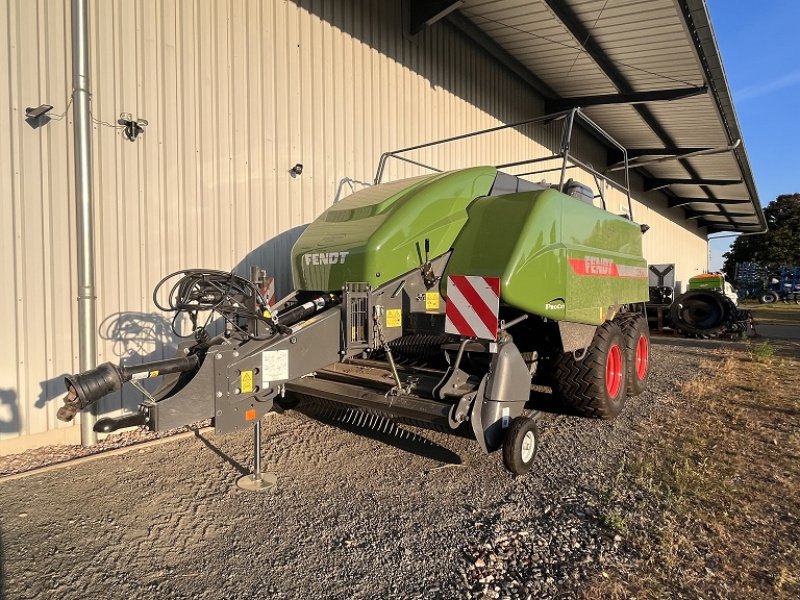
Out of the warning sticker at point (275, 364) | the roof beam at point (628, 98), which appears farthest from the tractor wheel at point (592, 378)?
the roof beam at point (628, 98)

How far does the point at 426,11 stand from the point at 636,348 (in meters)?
5.35

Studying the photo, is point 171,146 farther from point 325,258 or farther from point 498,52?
point 498,52

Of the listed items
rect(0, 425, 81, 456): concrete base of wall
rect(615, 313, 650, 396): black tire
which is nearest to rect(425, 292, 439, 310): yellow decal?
rect(615, 313, 650, 396): black tire

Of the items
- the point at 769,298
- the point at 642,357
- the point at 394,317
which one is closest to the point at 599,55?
the point at 642,357

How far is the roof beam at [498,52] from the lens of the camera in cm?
845

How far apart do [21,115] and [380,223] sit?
293 centimetres

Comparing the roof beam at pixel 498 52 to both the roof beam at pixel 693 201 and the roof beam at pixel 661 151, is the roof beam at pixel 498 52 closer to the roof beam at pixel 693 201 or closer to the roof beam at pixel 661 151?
the roof beam at pixel 661 151

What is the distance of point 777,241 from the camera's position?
4353cm

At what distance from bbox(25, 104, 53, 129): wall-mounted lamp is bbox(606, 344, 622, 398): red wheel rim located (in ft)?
17.3

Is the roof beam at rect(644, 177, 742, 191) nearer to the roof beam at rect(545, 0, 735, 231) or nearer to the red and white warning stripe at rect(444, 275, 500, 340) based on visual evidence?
the roof beam at rect(545, 0, 735, 231)

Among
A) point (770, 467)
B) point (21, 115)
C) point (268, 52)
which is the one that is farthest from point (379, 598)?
point (268, 52)

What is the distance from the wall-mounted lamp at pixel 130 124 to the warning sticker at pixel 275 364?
9.13 feet

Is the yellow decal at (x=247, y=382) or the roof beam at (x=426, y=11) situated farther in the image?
the roof beam at (x=426, y=11)

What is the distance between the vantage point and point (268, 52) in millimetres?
5828
